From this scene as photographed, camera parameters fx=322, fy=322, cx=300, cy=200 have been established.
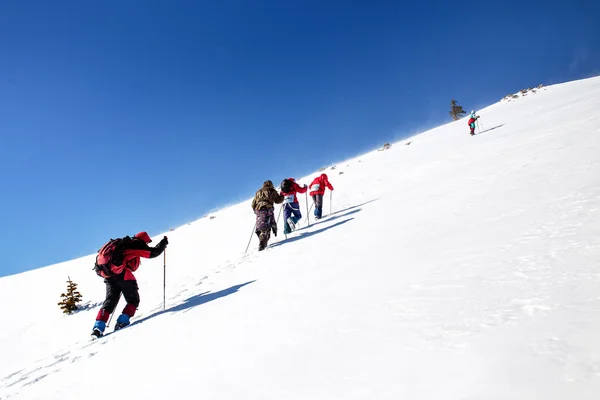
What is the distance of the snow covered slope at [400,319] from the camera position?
6.31ft

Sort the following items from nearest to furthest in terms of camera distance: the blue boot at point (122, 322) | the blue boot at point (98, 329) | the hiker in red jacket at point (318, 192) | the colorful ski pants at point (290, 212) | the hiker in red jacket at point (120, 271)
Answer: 1. the blue boot at point (98, 329)
2. the blue boot at point (122, 322)
3. the hiker in red jacket at point (120, 271)
4. the colorful ski pants at point (290, 212)
5. the hiker in red jacket at point (318, 192)

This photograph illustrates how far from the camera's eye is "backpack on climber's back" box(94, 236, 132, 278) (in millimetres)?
5617

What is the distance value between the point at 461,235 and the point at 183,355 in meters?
4.05

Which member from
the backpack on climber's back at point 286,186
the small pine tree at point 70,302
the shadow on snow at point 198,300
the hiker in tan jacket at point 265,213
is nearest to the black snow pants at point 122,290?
the shadow on snow at point 198,300

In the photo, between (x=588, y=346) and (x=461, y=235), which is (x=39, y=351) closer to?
(x=461, y=235)

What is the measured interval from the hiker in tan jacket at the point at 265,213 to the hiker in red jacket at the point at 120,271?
3.46m

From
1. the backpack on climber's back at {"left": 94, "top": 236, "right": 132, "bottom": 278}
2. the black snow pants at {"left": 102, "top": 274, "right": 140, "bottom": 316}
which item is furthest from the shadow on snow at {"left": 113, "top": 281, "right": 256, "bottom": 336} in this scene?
the backpack on climber's back at {"left": 94, "top": 236, "right": 132, "bottom": 278}

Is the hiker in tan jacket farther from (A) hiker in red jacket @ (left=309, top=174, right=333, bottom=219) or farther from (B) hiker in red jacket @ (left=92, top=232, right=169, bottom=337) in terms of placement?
(B) hiker in red jacket @ (left=92, top=232, right=169, bottom=337)

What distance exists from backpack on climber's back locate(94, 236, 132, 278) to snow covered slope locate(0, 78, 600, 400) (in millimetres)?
1321

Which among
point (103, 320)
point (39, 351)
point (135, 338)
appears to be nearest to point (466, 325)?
point (135, 338)

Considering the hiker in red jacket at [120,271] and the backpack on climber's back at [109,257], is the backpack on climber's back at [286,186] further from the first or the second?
the backpack on climber's back at [109,257]

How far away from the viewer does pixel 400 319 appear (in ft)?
9.05

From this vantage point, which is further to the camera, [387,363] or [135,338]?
[135,338]

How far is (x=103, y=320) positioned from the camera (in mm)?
5426
